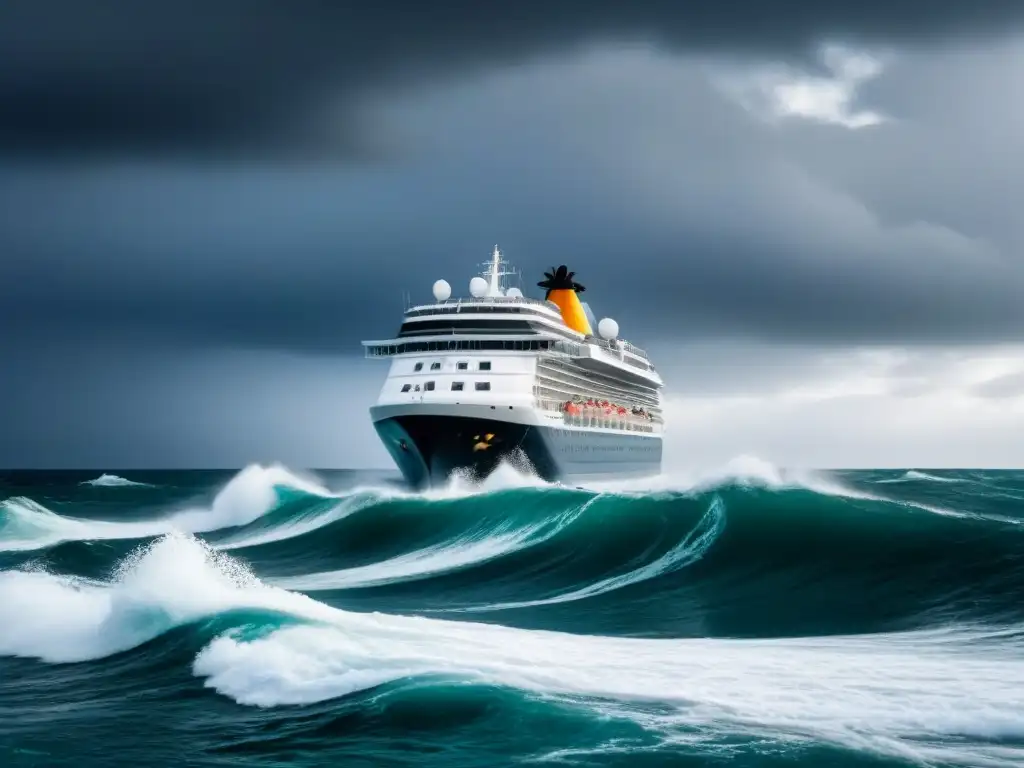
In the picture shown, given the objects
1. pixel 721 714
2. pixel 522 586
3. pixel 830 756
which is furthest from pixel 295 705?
pixel 522 586

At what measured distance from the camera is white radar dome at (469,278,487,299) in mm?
46781

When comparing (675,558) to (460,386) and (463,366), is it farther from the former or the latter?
(463,366)

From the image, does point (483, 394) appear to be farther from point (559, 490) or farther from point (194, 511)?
point (194, 511)

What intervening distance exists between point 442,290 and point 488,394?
9620 mm

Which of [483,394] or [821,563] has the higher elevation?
[483,394]

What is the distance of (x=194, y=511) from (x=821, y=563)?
3485 centimetres

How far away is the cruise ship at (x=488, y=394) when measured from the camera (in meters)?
36.5

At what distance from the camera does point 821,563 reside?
17.9 meters

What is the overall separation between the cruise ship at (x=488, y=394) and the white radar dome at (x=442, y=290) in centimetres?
5

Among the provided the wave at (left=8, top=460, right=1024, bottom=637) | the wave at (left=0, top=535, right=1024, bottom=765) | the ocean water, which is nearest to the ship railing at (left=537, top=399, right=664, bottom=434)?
the wave at (left=8, top=460, right=1024, bottom=637)

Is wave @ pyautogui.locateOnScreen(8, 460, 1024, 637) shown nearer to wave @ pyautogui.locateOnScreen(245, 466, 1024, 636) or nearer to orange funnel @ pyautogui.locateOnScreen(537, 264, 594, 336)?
wave @ pyautogui.locateOnScreen(245, 466, 1024, 636)

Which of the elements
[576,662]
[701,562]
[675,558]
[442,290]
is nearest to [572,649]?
[576,662]

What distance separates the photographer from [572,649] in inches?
457

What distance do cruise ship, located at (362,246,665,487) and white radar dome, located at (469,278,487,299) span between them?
28cm
